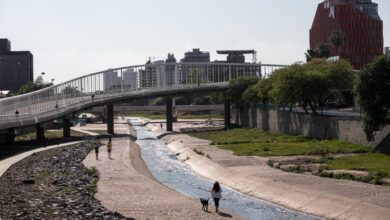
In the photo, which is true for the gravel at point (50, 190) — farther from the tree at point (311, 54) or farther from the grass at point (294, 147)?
the tree at point (311, 54)

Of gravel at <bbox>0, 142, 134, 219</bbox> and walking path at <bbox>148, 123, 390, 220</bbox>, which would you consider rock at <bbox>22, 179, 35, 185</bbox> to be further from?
walking path at <bbox>148, 123, 390, 220</bbox>

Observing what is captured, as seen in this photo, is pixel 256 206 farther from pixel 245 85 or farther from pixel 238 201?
pixel 245 85

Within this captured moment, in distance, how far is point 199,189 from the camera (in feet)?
164

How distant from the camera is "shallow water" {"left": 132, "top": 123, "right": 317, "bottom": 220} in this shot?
37.9 meters

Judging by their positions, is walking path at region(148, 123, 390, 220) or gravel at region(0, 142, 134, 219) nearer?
gravel at region(0, 142, 134, 219)

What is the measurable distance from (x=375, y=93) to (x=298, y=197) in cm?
2285

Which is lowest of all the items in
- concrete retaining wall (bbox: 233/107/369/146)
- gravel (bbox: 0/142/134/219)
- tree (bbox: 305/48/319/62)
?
gravel (bbox: 0/142/134/219)

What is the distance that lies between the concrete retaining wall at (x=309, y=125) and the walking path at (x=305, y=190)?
14.5 meters

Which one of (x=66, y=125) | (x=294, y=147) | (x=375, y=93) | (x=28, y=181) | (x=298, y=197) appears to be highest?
(x=375, y=93)

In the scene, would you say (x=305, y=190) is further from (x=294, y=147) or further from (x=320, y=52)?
(x=320, y=52)

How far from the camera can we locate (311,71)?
91.7m

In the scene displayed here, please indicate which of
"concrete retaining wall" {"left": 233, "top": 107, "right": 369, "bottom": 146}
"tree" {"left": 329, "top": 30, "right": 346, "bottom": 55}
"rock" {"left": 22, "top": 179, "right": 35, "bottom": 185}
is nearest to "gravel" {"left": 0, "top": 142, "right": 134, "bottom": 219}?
"rock" {"left": 22, "top": 179, "right": 35, "bottom": 185}

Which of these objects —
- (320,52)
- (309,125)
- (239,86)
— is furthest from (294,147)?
(320,52)

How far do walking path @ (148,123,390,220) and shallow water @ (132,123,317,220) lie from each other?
3.09ft
